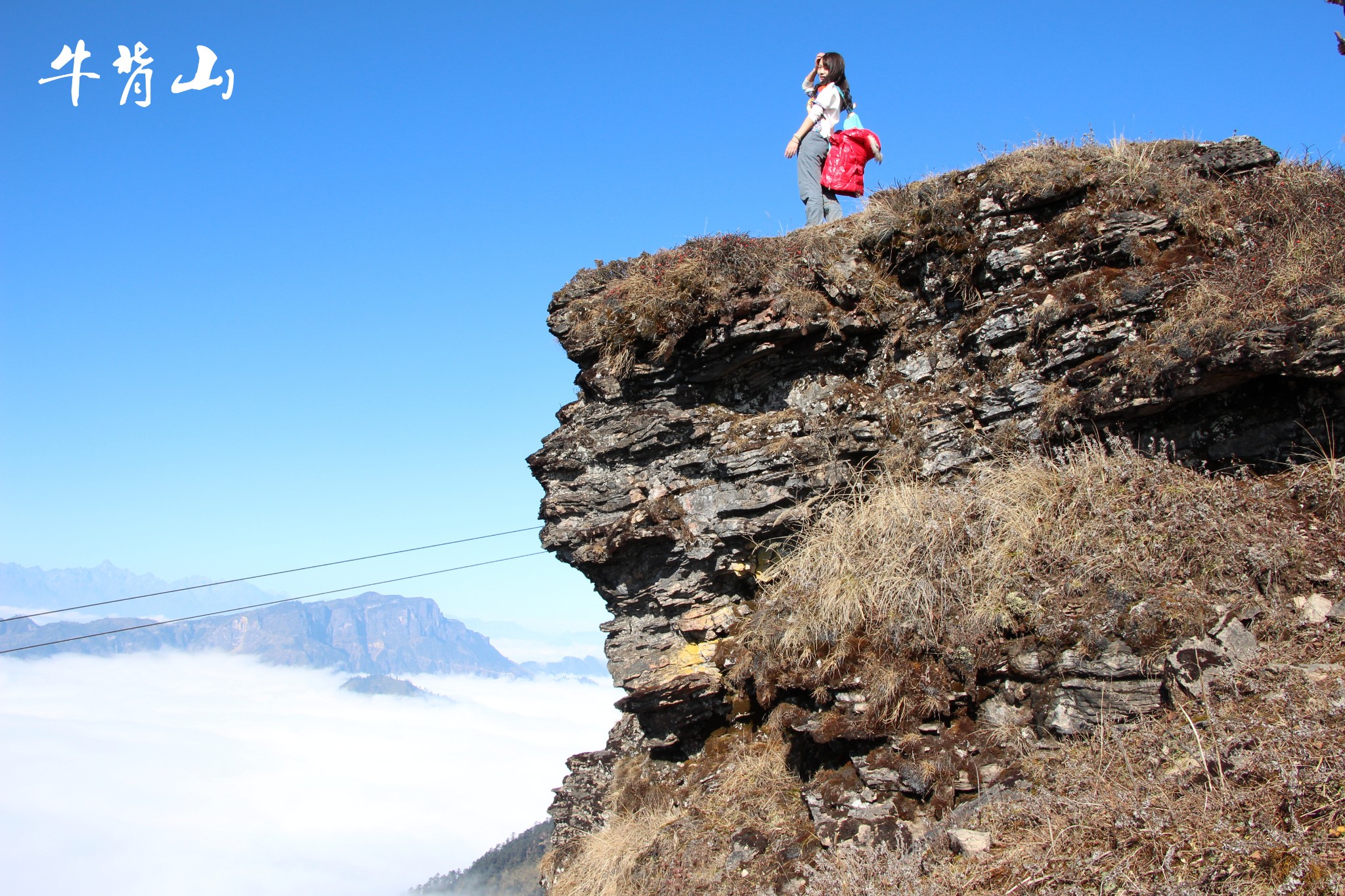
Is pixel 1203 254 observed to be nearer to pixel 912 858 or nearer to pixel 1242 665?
pixel 1242 665

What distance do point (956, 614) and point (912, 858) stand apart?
202 centimetres

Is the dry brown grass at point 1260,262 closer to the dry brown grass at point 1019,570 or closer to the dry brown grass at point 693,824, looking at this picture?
the dry brown grass at point 1019,570

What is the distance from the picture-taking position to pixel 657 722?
9.04 m

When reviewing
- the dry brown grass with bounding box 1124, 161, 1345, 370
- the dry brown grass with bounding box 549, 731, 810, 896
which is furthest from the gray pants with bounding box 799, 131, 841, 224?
the dry brown grass with bounding box 549, 731, 810, 896

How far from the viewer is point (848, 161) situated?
36.3 feet

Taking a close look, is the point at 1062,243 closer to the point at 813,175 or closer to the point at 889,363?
the point at 889,363

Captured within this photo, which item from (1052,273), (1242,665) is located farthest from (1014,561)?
(1052,273)

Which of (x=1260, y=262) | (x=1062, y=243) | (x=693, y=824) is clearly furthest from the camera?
(x=1062, y=243)

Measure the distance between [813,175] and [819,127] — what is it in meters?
0.67

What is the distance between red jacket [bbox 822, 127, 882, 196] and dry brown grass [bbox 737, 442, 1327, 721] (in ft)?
16.5

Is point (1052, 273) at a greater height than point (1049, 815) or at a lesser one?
greater

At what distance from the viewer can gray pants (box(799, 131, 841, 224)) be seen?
36.6 ft

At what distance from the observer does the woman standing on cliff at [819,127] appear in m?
11.2

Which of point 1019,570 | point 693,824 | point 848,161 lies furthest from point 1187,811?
point 848,161
